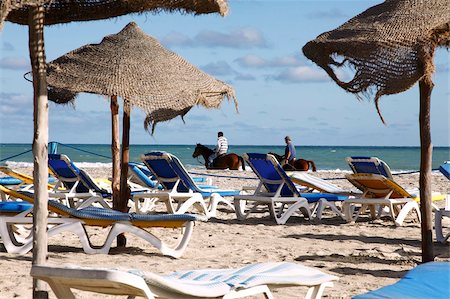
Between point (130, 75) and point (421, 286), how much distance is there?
4719 mm

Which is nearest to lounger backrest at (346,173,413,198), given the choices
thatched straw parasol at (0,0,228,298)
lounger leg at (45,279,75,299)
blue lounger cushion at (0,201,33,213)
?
blue lounger cushion at (0,201,33,213)

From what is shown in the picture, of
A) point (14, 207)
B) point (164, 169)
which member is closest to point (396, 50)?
point (14, 207)

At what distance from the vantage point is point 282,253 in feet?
24.6

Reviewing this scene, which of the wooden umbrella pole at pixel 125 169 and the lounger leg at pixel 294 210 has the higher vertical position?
the wooden umbrella pole at pixel 125 169

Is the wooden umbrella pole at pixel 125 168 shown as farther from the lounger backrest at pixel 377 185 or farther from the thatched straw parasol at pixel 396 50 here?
the lounger backrest at pixel 377 185

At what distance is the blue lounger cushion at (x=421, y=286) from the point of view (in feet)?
11.0

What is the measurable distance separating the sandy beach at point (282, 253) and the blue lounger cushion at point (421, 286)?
147cm

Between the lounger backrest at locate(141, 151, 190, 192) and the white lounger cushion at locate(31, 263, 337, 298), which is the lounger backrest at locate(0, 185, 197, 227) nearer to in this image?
the white lounger cushion at locate(31, 263, 337, 298)

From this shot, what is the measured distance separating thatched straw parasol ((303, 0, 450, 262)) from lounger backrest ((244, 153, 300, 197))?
11.9 ft

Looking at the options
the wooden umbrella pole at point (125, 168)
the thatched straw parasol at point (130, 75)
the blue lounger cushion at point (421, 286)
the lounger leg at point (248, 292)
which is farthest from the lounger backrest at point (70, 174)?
the blue lounger cushion at point (421, 286)

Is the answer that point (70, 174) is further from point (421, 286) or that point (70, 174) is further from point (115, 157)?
point (421, 286)

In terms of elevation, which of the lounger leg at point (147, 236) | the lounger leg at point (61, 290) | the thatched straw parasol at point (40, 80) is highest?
the thatched straw parasol at point (40, 80)

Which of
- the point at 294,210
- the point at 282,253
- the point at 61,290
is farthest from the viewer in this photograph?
the point at 294,210

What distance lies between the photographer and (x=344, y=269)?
6480 mm
